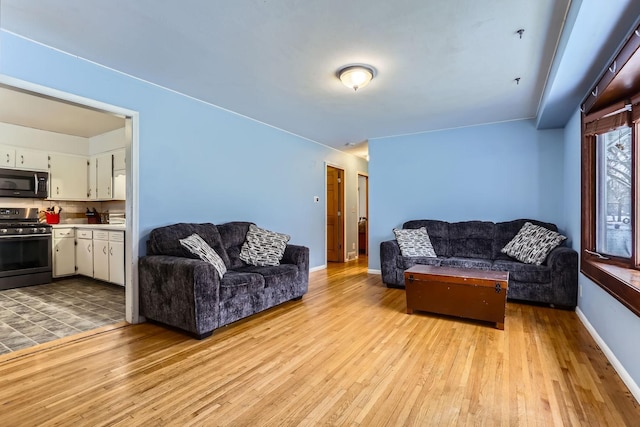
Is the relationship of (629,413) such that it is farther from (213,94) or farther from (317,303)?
(213,94)

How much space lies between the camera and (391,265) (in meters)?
4.35

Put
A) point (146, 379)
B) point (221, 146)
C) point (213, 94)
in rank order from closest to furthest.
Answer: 1. point (146, 379)
2. point (213, 94)
3. point (221, 146)

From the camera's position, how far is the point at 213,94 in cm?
344

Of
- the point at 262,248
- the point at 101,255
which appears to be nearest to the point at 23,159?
the point at 101,255

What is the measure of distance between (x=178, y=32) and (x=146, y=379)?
2326 millimetres

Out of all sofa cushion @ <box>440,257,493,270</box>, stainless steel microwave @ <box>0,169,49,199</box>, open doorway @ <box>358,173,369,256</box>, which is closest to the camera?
sofa cushion @ <box>440,257,493,270</box>

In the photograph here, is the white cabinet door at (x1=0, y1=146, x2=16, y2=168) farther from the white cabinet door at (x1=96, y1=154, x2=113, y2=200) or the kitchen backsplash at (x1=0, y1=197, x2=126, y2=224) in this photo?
the white cabinet door at (x1=96, y1=154, x2=113, y2=200)

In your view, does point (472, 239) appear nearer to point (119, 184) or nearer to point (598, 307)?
point (598, 307)

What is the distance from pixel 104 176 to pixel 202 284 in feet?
12.4

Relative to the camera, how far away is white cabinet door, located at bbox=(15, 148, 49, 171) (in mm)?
4660

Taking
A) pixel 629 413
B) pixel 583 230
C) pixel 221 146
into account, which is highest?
pixel 221 146

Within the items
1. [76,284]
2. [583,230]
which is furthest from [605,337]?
[76,284]

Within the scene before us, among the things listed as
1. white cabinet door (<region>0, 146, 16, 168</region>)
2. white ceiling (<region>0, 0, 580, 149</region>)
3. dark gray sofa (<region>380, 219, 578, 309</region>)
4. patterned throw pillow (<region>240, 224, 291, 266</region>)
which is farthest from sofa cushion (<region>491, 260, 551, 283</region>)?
white cabinet door (<region>0, 146, 16, 168</region>)

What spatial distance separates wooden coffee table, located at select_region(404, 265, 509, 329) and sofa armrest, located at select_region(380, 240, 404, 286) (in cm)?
92
